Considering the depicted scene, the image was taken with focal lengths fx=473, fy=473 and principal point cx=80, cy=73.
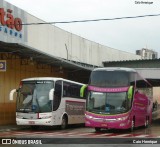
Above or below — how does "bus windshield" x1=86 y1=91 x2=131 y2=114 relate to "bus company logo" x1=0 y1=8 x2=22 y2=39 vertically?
below

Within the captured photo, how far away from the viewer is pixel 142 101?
2959cm

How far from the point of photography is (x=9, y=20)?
101ft

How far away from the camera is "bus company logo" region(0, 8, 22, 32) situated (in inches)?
1176

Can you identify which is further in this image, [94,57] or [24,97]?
Answer: [94,57]

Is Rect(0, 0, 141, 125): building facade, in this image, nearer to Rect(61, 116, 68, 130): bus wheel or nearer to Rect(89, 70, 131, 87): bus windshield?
Rect(61, 116, 68, 130): bus wheel

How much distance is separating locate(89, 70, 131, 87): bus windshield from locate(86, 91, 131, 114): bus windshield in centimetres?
52

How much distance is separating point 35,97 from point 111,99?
15.9ft

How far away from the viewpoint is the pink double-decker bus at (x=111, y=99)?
25.0 meters

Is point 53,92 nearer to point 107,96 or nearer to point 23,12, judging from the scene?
point 107,96

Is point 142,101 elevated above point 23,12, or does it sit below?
below

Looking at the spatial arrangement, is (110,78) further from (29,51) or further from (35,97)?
(29,51)

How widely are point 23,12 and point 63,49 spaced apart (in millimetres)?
11207

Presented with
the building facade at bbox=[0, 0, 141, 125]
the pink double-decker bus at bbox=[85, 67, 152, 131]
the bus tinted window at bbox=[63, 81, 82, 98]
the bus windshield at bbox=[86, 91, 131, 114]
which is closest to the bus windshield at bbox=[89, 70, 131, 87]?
the pink double-decker bus at bbox=[85, 67, 152, 131]

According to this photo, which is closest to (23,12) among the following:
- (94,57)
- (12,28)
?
(12,28)
